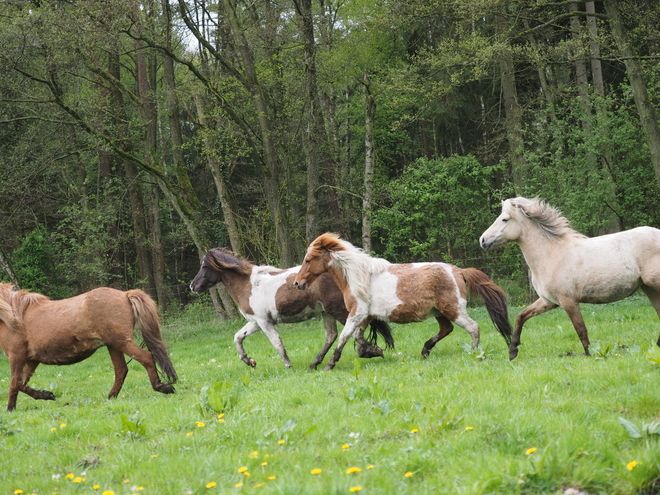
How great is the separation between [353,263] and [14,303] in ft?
16.9

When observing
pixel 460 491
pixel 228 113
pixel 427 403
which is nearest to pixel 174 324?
pixel 228 113

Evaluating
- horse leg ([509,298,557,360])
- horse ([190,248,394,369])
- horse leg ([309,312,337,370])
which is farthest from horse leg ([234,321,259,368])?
horse leg ([509,298,557,360])

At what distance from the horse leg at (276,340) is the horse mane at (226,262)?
1076mm

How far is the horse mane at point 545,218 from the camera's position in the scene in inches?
353

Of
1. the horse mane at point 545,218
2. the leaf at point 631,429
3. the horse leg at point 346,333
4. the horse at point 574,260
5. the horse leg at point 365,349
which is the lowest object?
the horse leg at point 365,349

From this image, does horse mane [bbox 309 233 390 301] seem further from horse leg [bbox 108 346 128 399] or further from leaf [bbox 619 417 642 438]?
leaf [bbox 619 417 642 438]

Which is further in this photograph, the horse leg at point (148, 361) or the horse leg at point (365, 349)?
the horse leg at point (365, 349)

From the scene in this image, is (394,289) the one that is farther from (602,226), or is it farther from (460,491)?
(602,226)

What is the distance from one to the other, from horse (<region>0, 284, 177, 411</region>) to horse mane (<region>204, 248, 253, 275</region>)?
8.22 feet

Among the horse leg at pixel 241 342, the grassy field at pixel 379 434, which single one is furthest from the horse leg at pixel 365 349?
the horse leg at pixel 241 342

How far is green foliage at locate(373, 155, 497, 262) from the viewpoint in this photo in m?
22.3

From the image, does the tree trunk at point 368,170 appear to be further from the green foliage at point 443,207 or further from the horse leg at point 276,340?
the horse leg at point 276,340

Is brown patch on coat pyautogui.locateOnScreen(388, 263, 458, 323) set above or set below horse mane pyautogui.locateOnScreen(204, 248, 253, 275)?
below

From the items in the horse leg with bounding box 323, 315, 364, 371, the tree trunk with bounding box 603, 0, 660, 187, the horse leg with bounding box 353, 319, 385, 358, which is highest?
the tree trunk with bounding box 603, 0, 660, 187
